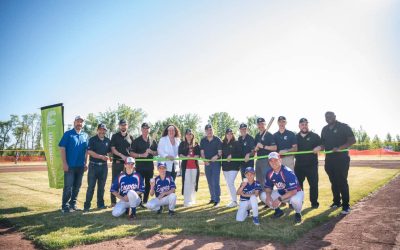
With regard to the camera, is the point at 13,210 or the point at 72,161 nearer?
the point at 72,161

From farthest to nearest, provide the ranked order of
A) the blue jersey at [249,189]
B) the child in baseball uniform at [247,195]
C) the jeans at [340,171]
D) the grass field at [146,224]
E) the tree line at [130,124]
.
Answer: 1. the tree line at [130,124]
2. the jeans at [340,171]
3. the blue jersey at [249,189]
4. the child in baseball uniform at [247,195]
5. the grass field at [146,224]

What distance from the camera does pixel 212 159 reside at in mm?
9133

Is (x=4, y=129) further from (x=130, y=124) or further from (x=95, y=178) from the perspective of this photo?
(x=95, y=178)

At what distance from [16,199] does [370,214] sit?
39.3 ft

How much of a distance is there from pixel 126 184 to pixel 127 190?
0.56 ft

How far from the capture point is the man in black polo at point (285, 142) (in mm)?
8516

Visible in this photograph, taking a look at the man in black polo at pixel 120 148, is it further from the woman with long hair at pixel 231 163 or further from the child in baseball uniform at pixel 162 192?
the woman with long hair at pixel 231 163

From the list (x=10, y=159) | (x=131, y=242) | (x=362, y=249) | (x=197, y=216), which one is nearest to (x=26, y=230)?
(x=131, y=242)

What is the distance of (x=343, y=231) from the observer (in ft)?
19.3

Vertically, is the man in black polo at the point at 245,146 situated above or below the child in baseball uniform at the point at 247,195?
above

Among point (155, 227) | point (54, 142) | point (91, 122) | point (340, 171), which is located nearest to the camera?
point (155, 227)

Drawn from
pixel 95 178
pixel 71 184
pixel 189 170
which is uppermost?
pixel 189 170

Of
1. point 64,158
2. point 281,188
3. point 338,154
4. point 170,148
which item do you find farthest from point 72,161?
point 338,154

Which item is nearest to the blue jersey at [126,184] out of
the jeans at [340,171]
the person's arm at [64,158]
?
the person's arm at [64,158]
